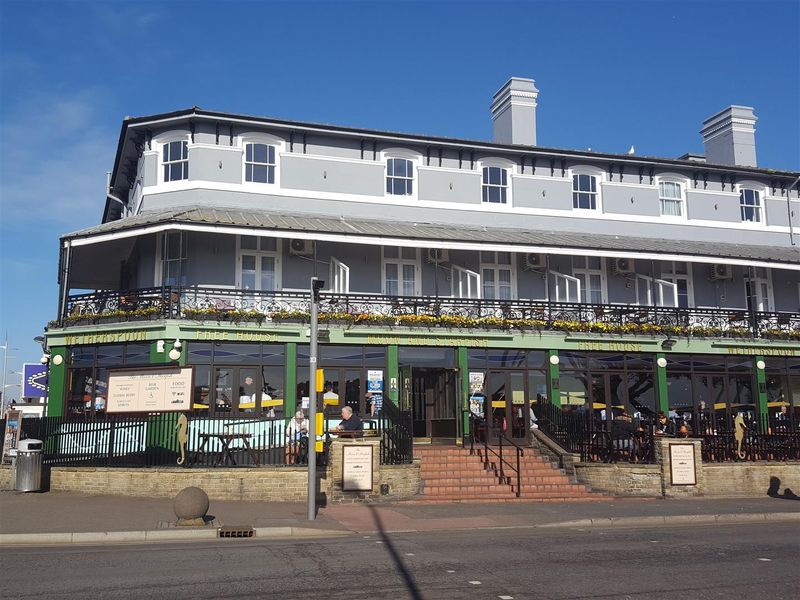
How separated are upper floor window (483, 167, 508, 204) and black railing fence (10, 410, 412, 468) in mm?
10999

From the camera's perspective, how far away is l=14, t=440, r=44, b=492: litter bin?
703 inches

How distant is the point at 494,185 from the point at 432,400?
8.02m

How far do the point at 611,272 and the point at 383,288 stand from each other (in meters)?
8.19

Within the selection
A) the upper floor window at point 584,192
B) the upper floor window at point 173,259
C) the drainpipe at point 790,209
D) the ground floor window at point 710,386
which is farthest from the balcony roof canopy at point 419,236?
the ground floor window at point 710,386

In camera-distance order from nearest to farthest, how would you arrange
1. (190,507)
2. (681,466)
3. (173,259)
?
(190,507), (681,466), (173,259)

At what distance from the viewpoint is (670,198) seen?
2959 cm

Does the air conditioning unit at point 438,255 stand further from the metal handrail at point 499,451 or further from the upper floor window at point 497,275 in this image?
the metal handrail at point 499,451

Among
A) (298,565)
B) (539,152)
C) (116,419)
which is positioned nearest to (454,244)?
(539,152)

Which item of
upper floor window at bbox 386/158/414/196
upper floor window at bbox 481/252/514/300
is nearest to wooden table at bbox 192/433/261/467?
upper floor window at bbox 481/252/514/300

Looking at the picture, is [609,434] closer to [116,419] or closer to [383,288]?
[383,288]

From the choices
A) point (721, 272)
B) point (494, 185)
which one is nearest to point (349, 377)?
point (494, 185)

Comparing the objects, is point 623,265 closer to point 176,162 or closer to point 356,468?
point 356,468

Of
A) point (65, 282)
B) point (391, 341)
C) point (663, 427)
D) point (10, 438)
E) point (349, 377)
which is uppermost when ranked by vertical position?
point (65, 282)

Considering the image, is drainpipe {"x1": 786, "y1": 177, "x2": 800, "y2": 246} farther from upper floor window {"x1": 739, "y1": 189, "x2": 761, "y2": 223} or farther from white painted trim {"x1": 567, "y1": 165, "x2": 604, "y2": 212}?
white painted trim {"x1": 567, "y1": 165, "x2": 604, "y2": 212}
